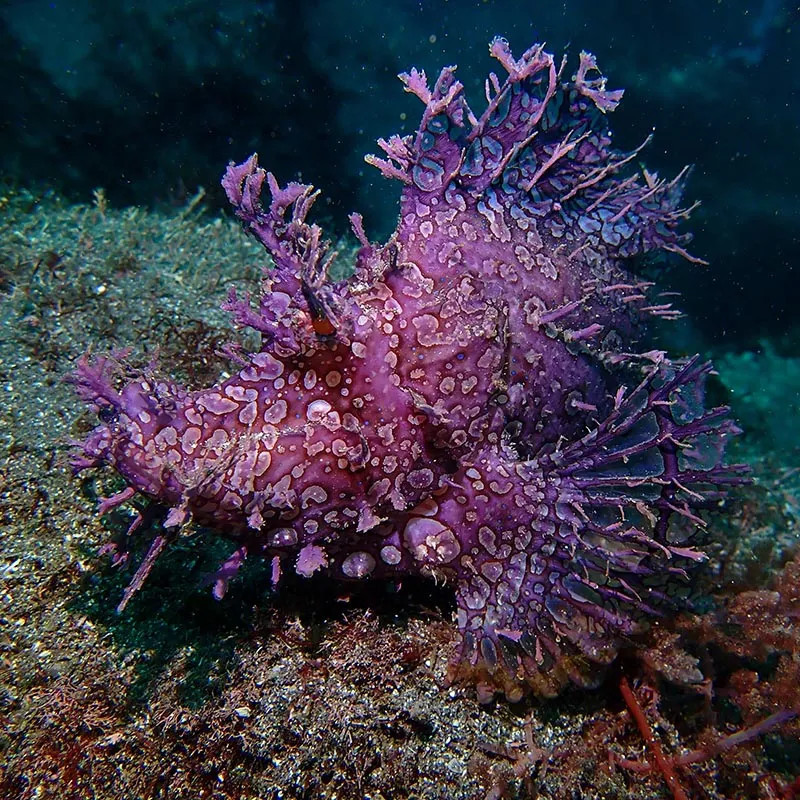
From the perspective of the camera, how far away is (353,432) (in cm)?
307

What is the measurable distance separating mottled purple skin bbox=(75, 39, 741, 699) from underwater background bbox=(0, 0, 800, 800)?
0.51 metres

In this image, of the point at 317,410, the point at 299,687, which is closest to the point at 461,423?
the point at 317,410

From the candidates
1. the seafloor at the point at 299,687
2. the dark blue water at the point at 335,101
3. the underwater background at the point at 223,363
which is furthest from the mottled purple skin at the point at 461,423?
the dark blue water at the point at 335,101

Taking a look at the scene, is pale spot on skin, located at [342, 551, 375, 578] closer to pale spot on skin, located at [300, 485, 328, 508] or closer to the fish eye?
pale spot on skin, located at [300, 485, 328, 508]

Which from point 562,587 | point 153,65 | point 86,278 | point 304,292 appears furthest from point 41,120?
point 562,587

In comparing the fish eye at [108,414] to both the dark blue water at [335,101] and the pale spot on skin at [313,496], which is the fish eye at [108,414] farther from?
the dark blue water at [335,101]

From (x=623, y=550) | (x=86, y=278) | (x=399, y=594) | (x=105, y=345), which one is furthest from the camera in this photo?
(x=86, y=278)

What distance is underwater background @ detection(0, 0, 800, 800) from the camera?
3.26 m

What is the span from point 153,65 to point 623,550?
1202 centimetres

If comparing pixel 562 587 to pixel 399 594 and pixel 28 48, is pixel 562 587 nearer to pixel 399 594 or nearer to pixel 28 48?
pixel 399 594

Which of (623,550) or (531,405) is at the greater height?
(531,405)

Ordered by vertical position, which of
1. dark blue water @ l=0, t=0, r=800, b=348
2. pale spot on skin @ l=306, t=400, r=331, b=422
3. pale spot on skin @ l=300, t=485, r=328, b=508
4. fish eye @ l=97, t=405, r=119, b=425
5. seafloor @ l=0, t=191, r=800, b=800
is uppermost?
dark blue water @ l=0, t=0, r=800, b=348

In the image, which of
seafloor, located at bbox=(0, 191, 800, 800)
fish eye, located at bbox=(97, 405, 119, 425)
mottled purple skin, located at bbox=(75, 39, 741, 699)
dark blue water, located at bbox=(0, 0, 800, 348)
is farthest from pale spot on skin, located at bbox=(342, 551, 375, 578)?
dark blue water, located at bbox=(0, 0, 800, 348)

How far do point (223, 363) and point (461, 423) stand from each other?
9.27 feet
